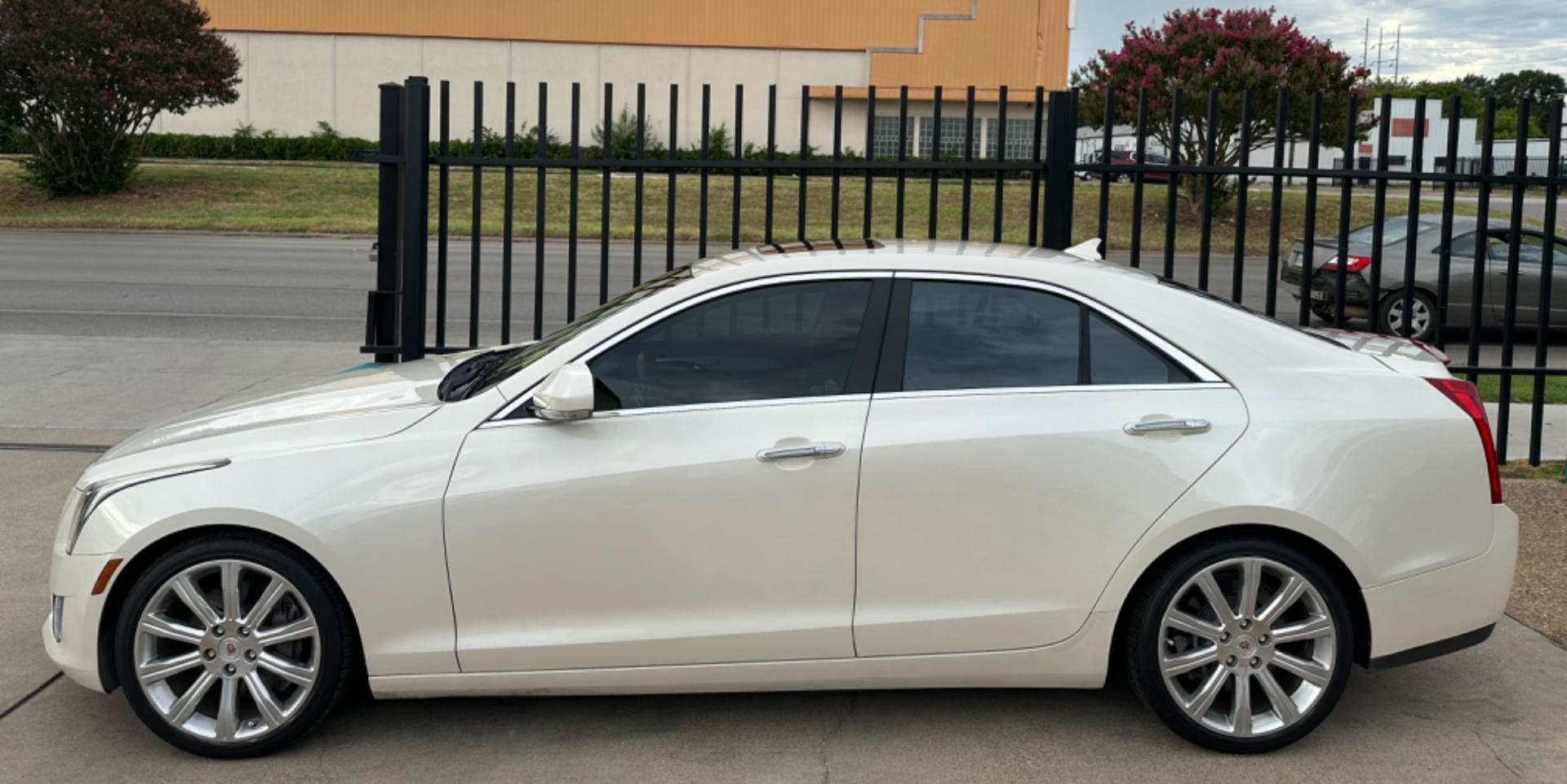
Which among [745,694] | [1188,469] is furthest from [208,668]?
[1188,469]

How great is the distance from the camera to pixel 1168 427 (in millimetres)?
4359

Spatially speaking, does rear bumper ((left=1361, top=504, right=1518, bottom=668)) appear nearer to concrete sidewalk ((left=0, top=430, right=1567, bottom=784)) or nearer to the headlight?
concrete sidewalk ((left=0, top=430, right=1567, bottom=784))

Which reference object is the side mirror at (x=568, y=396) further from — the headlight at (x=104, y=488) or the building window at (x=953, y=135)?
the building window at (x=953, y=135)

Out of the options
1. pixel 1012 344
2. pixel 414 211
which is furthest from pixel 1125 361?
pixel 414 211

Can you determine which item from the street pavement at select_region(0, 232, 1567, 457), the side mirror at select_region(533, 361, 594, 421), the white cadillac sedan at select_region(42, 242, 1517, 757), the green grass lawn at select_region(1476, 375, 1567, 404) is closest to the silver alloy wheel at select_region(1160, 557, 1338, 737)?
the white cadillac sedan at select_region(42, 242, 1517, 757)

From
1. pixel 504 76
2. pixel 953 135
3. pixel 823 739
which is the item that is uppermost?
pixel 504 76

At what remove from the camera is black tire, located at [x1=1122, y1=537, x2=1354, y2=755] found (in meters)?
4.36

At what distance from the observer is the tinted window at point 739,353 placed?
14.5 ft

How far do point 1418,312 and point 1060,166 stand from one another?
31.4 ft

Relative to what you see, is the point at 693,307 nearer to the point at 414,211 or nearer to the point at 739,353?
the point at 739,353

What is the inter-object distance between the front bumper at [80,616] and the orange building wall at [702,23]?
148ft

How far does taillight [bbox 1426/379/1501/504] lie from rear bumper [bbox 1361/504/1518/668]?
7 centimetres

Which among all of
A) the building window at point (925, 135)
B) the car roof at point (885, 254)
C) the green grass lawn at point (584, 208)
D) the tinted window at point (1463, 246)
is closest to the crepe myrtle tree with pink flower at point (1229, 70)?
the green grass lawn at point (584, 208)

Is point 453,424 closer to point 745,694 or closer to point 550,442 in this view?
point 550,442
